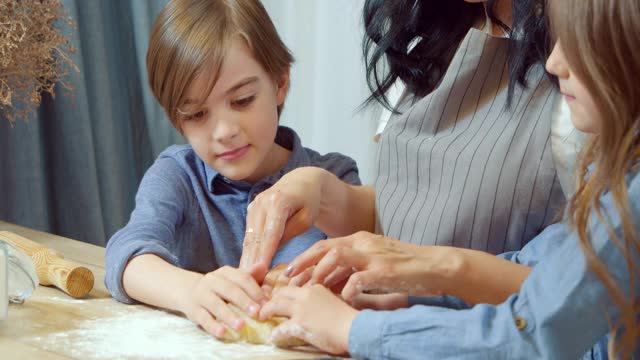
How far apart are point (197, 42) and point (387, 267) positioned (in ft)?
1.76

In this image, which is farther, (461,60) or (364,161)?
(364,161)

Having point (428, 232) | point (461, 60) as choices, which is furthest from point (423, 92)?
point (428, 232)

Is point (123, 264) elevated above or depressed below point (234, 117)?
below

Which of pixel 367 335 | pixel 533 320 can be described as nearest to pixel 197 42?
pixel 367 335

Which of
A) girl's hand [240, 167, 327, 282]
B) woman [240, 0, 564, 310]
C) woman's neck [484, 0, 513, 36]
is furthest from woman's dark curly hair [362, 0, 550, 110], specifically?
girl's hand [240, 167, 327, 282]

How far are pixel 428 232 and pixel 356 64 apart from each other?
1.35 meters

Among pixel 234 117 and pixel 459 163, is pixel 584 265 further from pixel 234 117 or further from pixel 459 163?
pixel 234 117

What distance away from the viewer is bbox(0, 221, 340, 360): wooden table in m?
1.02

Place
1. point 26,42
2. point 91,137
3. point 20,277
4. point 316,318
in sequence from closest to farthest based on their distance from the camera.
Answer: point 316,318
point 20,277
point 26,42
point 91,137

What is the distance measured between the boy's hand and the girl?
17 centimetres

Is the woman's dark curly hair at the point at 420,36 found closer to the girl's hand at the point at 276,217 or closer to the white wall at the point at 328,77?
the girl's hand at the point at 276,217

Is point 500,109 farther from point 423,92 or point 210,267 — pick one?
point 210,267

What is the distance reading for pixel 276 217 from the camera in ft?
3.89

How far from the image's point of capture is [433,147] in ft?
Answer: 4.42
